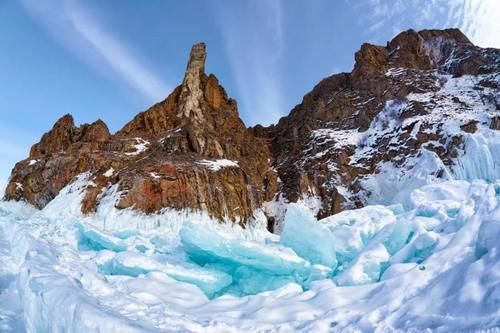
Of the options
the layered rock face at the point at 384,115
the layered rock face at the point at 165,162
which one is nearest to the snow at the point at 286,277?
the layered rock face at the point at 165,162

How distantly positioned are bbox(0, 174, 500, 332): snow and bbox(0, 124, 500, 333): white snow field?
0.09 ft

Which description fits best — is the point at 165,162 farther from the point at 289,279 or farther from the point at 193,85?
the point at 289,279

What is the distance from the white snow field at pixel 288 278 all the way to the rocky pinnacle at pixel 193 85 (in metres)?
39.1

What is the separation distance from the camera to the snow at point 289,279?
190 inches

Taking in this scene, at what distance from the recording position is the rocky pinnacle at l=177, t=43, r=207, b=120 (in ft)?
180

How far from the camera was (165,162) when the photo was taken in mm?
35844

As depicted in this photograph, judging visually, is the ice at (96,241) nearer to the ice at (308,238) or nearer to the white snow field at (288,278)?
the white snow field at (288,278)

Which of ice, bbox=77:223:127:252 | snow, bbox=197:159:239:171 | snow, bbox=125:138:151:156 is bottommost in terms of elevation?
ice, bbox=77:223:127:252

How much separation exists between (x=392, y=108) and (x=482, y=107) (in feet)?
34.0

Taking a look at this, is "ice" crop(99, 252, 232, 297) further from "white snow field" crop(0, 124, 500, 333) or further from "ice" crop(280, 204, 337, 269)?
"ice" crop(280, 204, 337, 269)

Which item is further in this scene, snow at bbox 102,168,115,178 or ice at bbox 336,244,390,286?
snow at bbox 102,168,115,178

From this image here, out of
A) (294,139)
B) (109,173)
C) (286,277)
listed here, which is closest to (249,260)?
(286,277)

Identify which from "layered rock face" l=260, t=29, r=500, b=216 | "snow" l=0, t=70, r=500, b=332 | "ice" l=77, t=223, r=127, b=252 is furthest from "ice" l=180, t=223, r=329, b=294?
"layered rock face" l=260, t=29, r=500, b=216

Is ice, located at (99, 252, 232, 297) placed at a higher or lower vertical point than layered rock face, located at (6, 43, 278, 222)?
lower
